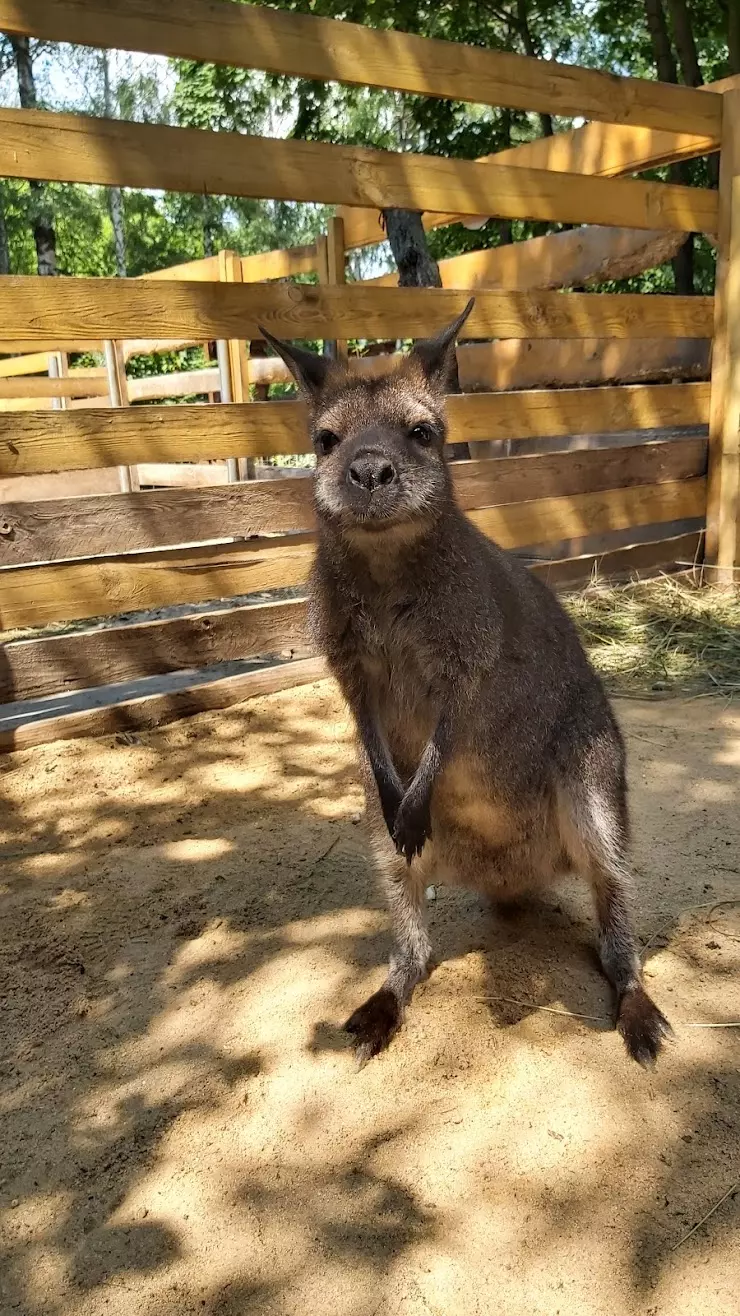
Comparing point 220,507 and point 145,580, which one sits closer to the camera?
point 145,580

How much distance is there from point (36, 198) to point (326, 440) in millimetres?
15614

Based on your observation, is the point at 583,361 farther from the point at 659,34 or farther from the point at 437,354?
the point at 659,34

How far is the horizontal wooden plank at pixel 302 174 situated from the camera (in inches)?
143

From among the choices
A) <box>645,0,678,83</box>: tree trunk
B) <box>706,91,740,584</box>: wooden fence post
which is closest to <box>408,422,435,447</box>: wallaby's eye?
<box>706,91,740,584</box>: wooden fence post

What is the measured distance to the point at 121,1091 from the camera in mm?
2152

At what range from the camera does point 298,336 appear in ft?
14.6

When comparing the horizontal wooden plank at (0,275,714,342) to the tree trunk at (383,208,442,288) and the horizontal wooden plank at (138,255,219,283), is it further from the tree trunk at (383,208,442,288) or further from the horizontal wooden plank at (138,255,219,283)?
the horizontal wooden plank at (138,255,219,283)

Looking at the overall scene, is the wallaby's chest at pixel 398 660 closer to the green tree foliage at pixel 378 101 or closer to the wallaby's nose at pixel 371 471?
the wallaby's nose at pixel 371 471

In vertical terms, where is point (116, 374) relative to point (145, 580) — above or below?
above

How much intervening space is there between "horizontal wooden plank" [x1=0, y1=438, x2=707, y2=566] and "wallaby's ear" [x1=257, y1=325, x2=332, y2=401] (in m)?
1.76

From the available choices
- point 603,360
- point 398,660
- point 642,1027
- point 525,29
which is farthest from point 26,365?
point 642,1027

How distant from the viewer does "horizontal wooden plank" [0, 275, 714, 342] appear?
373 centimetres

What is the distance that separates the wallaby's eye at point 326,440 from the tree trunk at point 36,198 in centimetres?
1403

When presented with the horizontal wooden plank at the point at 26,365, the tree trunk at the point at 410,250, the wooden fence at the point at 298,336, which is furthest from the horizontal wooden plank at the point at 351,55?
the horizontal wooden plank at the point at 26,365
